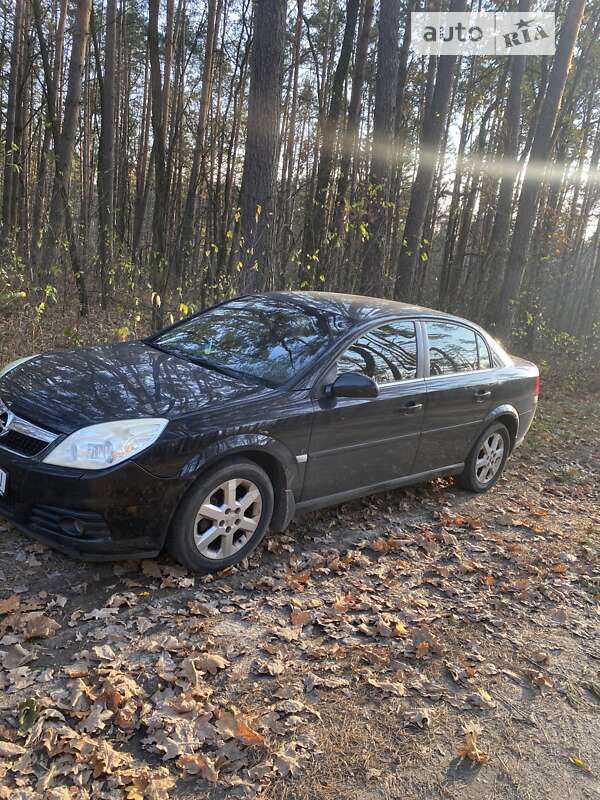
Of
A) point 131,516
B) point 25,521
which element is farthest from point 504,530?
point 25,521

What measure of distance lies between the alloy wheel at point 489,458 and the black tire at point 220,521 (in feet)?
9.20

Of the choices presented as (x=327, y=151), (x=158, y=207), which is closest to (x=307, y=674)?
(x=158, y=207)

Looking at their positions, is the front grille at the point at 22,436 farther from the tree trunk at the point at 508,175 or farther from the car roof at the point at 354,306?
the tree trunk at the point at 508,175

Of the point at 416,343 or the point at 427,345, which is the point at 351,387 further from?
the point at 427,345

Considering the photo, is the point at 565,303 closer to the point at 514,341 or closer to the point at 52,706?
the point at 514,341

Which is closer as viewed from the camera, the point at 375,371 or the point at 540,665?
the point at 540,665

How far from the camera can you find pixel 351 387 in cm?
410

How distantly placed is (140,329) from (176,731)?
7.82 m

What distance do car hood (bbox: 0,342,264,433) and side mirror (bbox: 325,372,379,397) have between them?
51 centimetres

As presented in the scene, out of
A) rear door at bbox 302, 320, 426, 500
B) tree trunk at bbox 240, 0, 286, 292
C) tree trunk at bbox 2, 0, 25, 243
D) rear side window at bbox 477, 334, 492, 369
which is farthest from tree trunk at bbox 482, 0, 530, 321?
tree trunk at bbox 2, 0, 25, 243

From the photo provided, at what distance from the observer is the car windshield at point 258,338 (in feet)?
14.0

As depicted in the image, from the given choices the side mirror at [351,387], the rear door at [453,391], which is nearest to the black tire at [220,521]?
the side mirror at [351,387]

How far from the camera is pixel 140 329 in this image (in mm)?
9672

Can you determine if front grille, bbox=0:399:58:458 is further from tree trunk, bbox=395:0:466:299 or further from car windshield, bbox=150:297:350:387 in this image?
tree trunk, bbox=395:0:466:299
